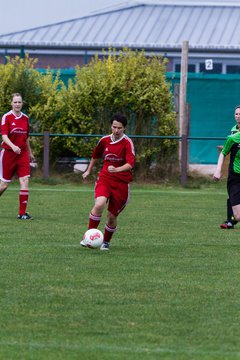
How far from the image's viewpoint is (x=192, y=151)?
26.7 m

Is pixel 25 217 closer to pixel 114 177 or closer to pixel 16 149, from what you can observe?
pixel 16 149

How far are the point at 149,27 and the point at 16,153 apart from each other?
29226mm

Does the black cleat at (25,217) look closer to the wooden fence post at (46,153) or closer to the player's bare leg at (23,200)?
the player's bare leg at (23,200)

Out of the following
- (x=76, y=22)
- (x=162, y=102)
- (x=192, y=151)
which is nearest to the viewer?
(x=162, y=102)

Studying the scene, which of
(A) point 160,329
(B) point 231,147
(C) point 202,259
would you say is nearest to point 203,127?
(B) point 231,147

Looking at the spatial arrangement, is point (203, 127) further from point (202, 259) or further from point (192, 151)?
point (202, 259)

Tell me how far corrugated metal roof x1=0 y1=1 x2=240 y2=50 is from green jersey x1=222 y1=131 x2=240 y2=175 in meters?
28.5

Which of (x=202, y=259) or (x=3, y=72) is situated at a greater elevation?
(x=3, y=72)

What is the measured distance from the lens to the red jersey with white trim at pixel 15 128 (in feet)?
52.9

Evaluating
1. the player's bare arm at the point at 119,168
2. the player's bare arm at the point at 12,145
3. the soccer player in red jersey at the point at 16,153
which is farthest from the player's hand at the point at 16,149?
the player's bare arm at the point at 119,168

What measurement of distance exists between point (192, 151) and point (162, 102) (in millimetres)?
2300

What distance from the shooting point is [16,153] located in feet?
52.5

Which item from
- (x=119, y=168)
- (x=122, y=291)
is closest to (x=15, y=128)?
(x=119, y=168)

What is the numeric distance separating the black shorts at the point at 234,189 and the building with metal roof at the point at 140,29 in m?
26.7
